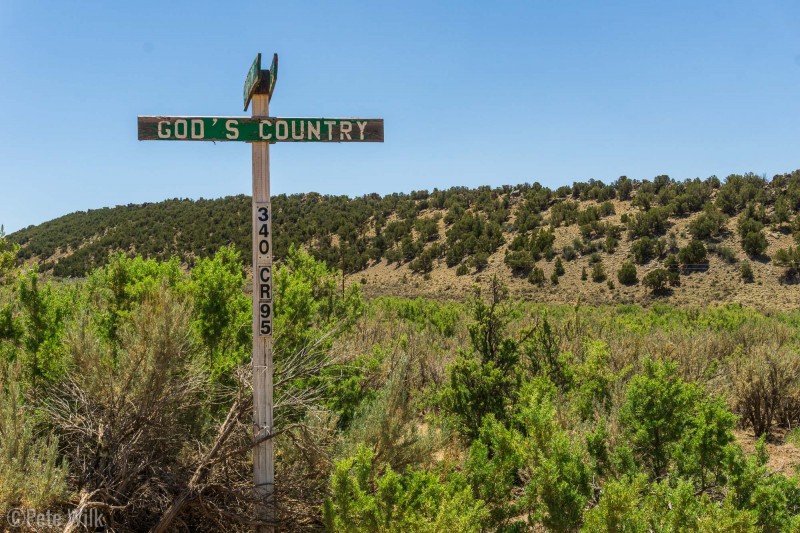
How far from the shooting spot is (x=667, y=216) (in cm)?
3697

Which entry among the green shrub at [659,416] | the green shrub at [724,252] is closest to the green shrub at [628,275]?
the green shrub at [724,252]

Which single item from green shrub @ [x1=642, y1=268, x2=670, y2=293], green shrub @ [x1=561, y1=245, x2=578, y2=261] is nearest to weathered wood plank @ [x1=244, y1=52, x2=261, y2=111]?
green shrub @ [x1=642, y1=268, x2=670, y2=293]

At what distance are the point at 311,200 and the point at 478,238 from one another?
29448mm

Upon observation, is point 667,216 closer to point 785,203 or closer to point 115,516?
point 785,203

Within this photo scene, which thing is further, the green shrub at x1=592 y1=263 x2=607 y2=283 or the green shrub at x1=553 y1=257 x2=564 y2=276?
the green shrub at x1=553 y1=257 x2=564 y2=276

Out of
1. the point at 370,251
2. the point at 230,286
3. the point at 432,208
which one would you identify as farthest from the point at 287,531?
the point at 432,208

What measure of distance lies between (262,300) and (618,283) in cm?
3070

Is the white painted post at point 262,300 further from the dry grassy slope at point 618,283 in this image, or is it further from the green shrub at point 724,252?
the green shrub at point 724,252

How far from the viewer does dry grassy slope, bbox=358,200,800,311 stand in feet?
94.9

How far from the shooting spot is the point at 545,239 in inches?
1495

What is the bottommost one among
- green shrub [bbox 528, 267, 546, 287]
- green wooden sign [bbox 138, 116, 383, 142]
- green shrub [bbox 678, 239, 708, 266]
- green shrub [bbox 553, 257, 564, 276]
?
green shrub [bbox 528, 267, 546, 287]

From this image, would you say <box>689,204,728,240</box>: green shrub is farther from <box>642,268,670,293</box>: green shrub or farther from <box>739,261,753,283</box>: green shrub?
<box>642,268,670,293</box>: green shrub

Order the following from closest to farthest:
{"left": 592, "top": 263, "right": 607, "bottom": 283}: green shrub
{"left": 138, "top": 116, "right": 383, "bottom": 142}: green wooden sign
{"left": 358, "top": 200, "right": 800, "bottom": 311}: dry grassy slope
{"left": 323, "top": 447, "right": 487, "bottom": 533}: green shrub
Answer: {"left": 323, "top": 447, "right": 487, "bottom": 533}: green shrub < {"left": 138, "top": 116, "right": 383, "bottom": 142}: green wooden sign < {"left": 358, "top": 200, "right": 800, "bottom": 311}: dry grassy slope < {"left": 592, "top": 263, "right": 607, "bottom": 283}: green shrub

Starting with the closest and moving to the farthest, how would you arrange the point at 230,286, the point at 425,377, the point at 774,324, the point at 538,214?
the point at 230,286 → the point at 425,377 → the point at 774,324 → the point at 538,214
